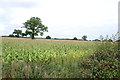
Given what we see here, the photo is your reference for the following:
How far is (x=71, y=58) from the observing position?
4602mm

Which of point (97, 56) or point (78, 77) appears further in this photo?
point (97, 56)

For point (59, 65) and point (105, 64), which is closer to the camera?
point (105, 64)

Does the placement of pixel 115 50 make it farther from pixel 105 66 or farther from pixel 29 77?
pixel 29 77

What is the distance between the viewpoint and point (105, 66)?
144 inches

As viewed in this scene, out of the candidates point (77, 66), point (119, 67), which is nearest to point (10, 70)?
point (77, 66)

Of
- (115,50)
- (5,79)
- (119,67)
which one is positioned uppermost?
(115,50)

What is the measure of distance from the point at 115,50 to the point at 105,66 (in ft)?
2.62

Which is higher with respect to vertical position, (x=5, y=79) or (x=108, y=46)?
(x=108, y=46)

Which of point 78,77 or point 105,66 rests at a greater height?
point 105,66

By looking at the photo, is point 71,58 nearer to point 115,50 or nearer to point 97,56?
point 97,56

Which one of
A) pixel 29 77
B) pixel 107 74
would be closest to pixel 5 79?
pixel 29 77

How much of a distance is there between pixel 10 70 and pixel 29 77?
0.55 meters

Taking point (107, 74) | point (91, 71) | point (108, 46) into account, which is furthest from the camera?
point (108, 46)

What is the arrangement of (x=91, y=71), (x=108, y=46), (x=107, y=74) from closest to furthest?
(x=107, y=74) < (x=91, y=71) < (x=108, y=46)
